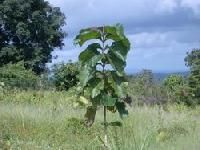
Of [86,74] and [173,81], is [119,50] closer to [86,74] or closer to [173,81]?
[86,74]

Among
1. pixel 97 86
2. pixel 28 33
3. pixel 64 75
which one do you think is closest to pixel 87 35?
pixel 97 86

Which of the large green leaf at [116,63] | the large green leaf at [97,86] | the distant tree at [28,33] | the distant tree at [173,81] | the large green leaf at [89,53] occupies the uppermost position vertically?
the distant tree at [28,33]

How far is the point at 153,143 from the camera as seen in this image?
6.39 metres

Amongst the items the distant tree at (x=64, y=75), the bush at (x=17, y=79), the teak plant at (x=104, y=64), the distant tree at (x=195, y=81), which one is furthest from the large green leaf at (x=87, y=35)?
the distant tree at (x=64, y=75)

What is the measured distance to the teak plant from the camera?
559 centimetres

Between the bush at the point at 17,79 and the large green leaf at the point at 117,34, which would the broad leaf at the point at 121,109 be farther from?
the bush at the point at 17,79

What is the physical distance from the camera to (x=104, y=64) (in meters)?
5.68

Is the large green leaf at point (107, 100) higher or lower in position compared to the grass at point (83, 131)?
higher

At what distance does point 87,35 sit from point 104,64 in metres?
0.34

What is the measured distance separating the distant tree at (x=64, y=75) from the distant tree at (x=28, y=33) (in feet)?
48.4

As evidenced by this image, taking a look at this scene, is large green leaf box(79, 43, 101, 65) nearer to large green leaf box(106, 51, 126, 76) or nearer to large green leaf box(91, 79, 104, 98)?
large green leaf box(106, 51, 126, 76)

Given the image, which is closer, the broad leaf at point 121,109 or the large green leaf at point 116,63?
A: the large green leaf at point 116,63

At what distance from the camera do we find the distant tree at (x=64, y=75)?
82.1ft

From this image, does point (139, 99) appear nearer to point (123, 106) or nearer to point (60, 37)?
point (123, 106)
